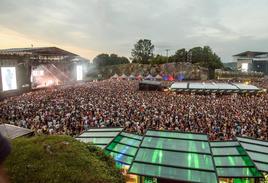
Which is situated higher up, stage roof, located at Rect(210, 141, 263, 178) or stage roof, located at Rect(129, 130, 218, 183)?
stage roof, located at Rect(129, 130, 218, 183)

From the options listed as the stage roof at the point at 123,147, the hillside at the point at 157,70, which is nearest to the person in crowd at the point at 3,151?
the stage roof at the point at 123,147

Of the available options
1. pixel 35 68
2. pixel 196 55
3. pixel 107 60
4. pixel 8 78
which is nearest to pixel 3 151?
pixel 8 78

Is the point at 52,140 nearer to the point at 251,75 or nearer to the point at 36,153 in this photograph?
the point at 36,153

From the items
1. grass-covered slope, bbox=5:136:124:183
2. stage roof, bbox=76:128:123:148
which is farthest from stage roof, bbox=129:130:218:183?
grass-covered slope, bbox=5:136:124:183

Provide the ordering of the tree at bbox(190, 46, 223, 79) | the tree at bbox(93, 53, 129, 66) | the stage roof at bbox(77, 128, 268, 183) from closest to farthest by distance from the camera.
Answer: the stage roof at bbox(77, 128, 268, 183)
the tree at bbox(190, 46, 223, 79)
the tree at bbox(93, 53, 129, 66)

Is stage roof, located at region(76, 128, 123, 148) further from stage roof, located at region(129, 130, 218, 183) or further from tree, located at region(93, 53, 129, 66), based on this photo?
tree, located at region(93, 53, 129, 66)

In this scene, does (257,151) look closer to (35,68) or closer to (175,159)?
(175,159)
